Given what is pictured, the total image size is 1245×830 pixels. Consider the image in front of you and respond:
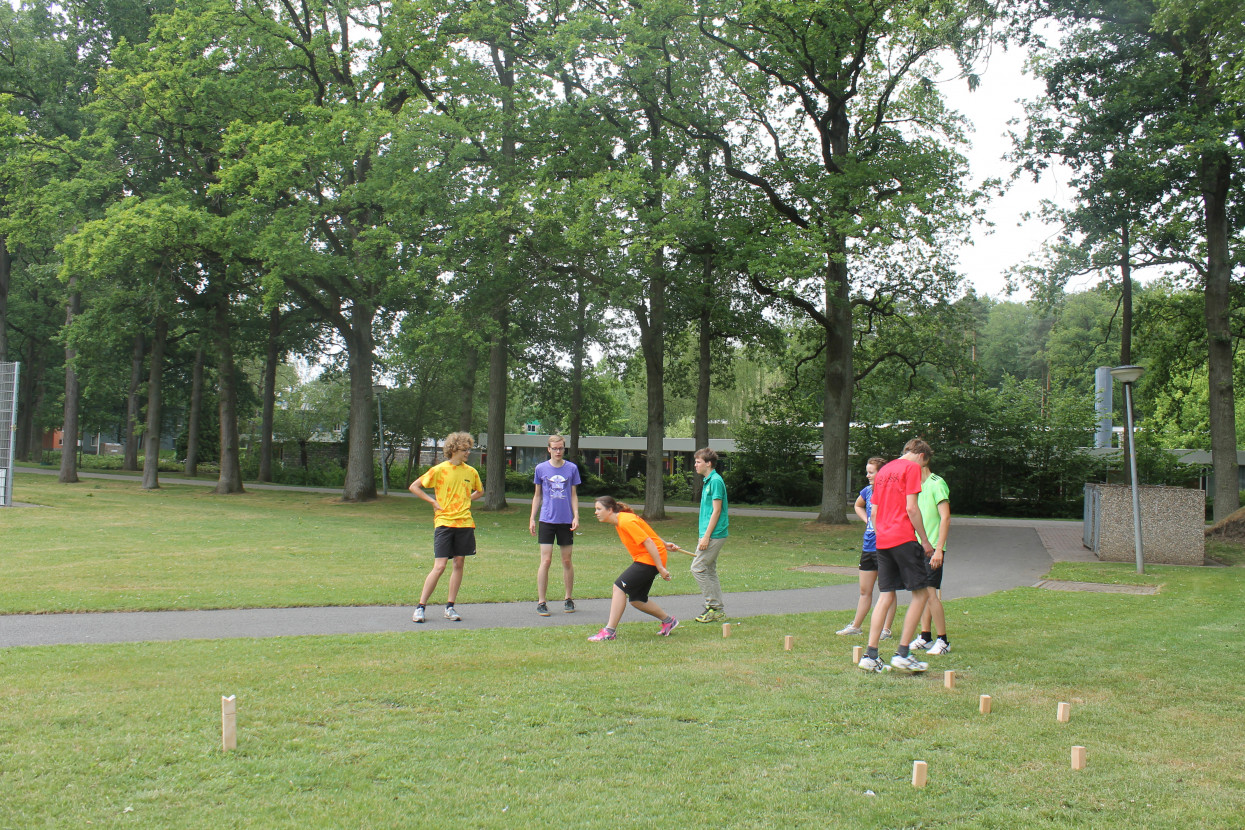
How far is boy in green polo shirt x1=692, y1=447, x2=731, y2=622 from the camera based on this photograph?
866 centimetres

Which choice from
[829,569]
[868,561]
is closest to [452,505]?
[868,561]

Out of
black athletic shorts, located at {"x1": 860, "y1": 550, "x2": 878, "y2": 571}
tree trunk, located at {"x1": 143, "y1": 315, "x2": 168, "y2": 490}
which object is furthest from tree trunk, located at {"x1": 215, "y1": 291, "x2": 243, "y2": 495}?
black athletic shorts, located at {"x1": 860, "y1": 550, "x2": 878, "y2": 571}

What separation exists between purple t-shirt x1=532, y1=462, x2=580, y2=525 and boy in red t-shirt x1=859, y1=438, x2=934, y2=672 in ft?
12.4

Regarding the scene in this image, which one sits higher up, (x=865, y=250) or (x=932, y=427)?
(x=865, y=250)

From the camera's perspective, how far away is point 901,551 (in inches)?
277

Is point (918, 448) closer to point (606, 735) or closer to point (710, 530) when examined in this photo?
point (710, 530)

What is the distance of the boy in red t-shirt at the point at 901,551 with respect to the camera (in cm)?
694

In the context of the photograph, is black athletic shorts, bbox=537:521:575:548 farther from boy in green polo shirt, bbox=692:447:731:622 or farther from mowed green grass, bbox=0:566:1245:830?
mowed green grass, bbox=0:566:1245:830

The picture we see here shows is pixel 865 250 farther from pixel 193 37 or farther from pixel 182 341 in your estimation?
pixel 182 341

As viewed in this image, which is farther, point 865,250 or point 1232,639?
point 865,250

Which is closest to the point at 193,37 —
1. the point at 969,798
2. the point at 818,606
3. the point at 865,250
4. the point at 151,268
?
the point at 151,268

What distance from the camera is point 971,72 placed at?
17.4 meters

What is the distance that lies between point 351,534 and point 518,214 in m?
8.59

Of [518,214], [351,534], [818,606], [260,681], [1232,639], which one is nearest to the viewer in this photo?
[260,681]
